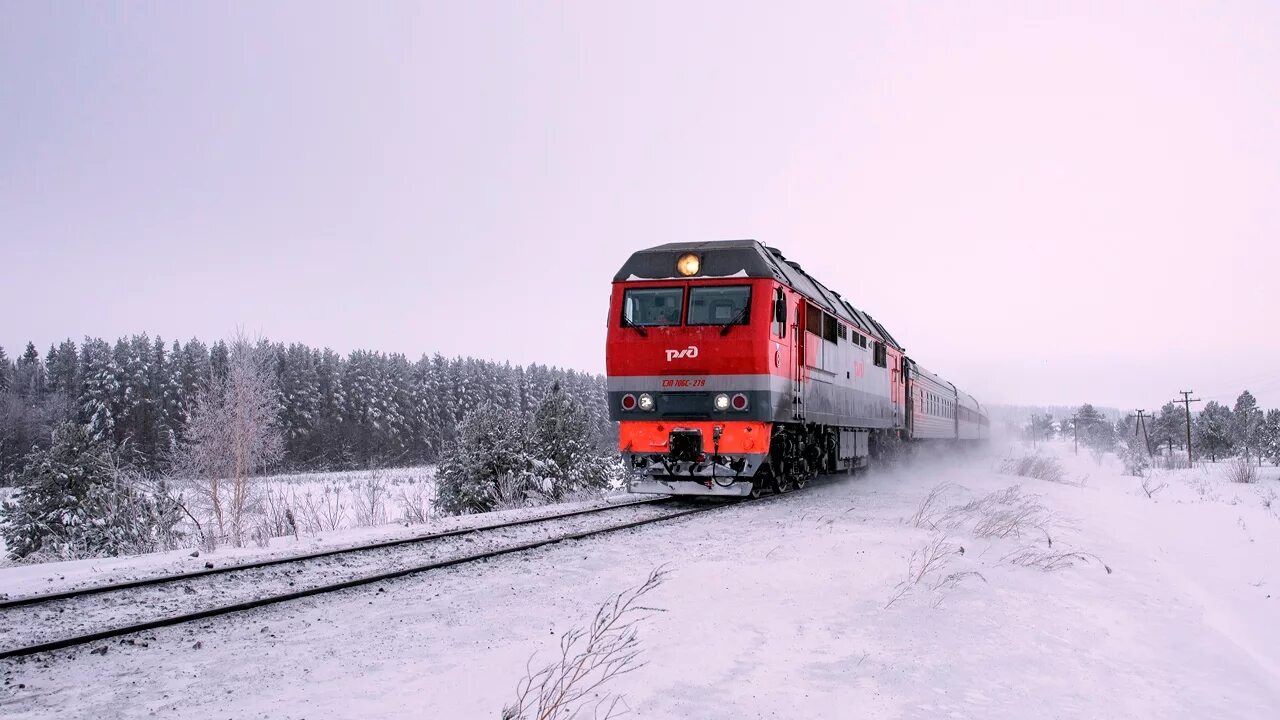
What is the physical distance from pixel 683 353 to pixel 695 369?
0.32 meters

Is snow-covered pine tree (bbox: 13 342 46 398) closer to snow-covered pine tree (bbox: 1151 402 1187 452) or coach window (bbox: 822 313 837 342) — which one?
coach window (bbox: 822 313 837 342)

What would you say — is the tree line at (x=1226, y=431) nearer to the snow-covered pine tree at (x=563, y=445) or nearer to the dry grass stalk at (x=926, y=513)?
the snow-covered pine tree at (x=563, y=445)

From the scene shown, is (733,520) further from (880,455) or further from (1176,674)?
(880,455)

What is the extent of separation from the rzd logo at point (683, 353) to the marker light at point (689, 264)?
1205 mm

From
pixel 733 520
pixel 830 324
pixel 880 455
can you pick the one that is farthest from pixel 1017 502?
pixel 880 455

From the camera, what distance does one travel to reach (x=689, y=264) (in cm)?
1224

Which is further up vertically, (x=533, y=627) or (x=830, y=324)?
(x=830, y=324)

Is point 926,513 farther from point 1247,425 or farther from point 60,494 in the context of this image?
point 1247,425

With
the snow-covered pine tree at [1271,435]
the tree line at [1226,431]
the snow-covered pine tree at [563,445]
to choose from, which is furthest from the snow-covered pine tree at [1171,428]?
the snow-covered pine tree at [563,445]

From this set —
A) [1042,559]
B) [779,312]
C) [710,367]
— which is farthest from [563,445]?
[1042,559]

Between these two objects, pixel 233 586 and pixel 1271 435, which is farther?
pixel 1271 435

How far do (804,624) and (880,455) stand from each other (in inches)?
683

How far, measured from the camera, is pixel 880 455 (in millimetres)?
21266

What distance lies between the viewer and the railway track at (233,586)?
475 cm
